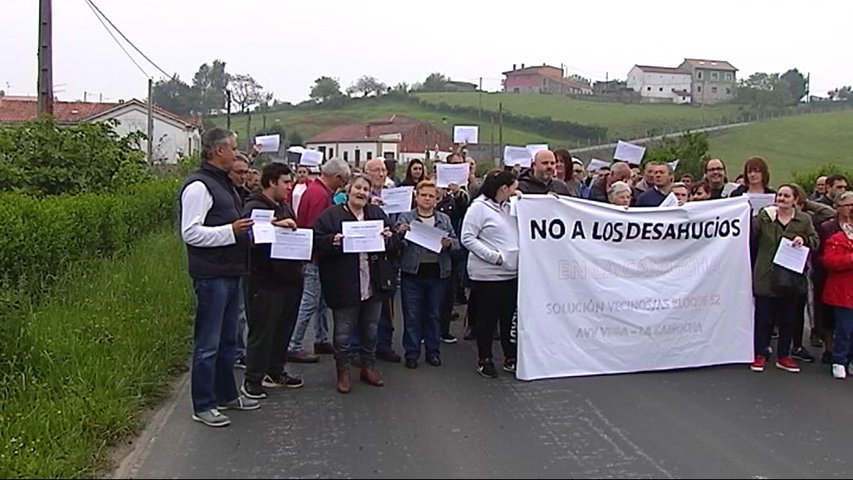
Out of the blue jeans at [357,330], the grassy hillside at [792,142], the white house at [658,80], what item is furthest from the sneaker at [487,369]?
the white house at [658,80]

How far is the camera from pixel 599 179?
504 inches

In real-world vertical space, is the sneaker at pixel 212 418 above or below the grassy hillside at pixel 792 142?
below

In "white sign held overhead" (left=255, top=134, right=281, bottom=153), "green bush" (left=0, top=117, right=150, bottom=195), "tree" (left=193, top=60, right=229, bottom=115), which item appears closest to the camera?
"white sign held overhead" (left=255, top=134, right=281, bottom=153)

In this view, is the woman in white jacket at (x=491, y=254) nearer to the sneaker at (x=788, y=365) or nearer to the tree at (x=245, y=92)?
the sneaker at (x=788, y=365)

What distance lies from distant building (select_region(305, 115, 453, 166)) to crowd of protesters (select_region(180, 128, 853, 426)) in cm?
4761

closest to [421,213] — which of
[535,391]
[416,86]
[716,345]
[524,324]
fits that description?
[524,324]

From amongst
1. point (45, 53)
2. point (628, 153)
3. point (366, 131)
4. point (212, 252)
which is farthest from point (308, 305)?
point (366, 131)

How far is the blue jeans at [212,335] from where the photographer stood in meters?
7.06

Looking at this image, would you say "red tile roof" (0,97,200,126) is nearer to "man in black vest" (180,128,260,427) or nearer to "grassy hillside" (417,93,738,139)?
"grassy hillside" (417,93,738,139)

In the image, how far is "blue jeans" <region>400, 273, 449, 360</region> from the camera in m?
9.50

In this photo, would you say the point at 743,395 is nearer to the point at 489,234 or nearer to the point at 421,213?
the point at 489,234

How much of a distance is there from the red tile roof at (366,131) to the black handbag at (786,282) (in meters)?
54.2

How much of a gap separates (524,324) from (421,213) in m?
1.45

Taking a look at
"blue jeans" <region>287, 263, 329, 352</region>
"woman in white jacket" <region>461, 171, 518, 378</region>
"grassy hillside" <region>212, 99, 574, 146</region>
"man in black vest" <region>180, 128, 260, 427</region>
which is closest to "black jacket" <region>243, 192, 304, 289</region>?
"man in black vest" <region>180, 128, 260, 427</region>
